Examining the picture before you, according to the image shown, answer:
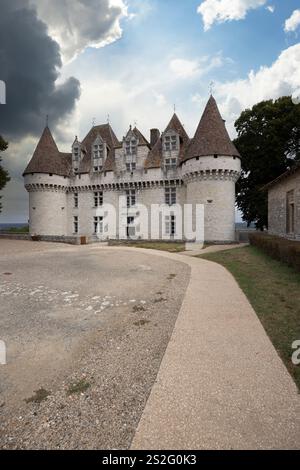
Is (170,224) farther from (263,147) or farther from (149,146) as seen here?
(263,147)

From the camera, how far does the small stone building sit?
16141 millimetres

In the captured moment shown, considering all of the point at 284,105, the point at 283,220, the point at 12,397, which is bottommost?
the point at 12,397

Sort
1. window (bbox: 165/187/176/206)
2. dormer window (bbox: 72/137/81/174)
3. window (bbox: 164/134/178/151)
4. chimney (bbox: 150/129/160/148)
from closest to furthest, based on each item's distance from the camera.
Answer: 1. window (bbox: 164/134/178/151)
2. window (bbox: 165/187/176/206)
3. chimney (bbox: 150/129/160/148)
4. dormer window (bbox: 72/137/81/174)

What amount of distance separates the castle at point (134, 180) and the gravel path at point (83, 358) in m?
18.3

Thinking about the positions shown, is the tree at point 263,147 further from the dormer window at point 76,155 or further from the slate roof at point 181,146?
the dormer window at point 76,155

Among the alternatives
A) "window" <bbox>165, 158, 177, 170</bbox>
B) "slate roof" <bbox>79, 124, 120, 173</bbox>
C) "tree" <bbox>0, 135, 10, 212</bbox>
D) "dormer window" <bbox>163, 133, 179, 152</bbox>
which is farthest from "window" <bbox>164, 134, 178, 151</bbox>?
"tree" <bbox>0, 135, 10, 212</bbox>

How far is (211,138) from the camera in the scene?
26141 millimetres

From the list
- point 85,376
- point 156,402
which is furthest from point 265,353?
point 85,376

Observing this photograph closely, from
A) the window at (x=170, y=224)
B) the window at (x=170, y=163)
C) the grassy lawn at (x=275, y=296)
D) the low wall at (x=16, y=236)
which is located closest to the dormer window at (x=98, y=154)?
the window at (x=170, y=163)

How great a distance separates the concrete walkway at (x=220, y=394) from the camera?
9.07 ft

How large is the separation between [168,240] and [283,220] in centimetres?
1186

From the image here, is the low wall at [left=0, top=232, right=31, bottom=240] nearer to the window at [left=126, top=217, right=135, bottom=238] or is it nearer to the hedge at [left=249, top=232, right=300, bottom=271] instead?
the window at [left=126, top=217, right=135, bottom=238]

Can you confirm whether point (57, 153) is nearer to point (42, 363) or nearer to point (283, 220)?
point (283, 220)

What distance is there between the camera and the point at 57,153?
116 feet
